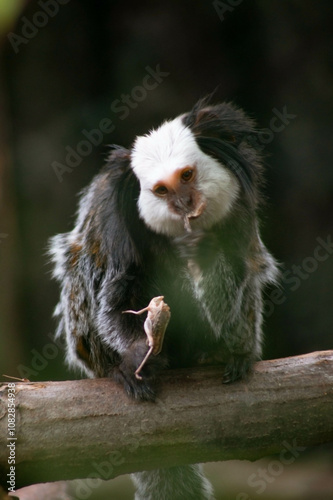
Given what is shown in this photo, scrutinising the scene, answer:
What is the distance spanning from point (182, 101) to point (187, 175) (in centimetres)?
415

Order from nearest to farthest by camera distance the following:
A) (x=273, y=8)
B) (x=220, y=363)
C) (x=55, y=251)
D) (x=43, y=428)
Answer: (x=43, y=428) → (x=220, y=363) → (x=55, y=251) → (x=273, y=8)

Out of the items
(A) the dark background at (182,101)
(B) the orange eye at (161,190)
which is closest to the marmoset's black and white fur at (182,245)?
(B) the orange eye at (161,190)

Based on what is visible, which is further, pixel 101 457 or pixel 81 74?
pixel 81 74

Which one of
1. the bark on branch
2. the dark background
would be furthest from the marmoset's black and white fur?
the dark background

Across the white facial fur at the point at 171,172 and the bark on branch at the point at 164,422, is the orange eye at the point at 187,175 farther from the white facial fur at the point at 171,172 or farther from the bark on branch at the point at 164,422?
the bark on branch at the point at 164,422

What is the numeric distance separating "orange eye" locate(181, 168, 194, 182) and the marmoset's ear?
0.25 meters

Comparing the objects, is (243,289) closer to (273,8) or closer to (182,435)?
(182,435)

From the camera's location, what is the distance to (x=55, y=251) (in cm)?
471

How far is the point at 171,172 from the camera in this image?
3.42m

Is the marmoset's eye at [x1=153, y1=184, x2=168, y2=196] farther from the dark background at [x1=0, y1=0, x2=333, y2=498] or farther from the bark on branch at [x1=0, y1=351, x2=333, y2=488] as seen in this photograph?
the dark background at [x1=0, y1=0, x2=333, y2=498]

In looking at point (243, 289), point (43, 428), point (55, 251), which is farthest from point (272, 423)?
point (55, 251)

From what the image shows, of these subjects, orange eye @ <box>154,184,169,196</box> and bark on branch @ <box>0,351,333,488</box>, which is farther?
orange eye @ <box>154,184,169,196</box>

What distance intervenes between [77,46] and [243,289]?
15.2 feet

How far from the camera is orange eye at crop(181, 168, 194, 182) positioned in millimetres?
3458
